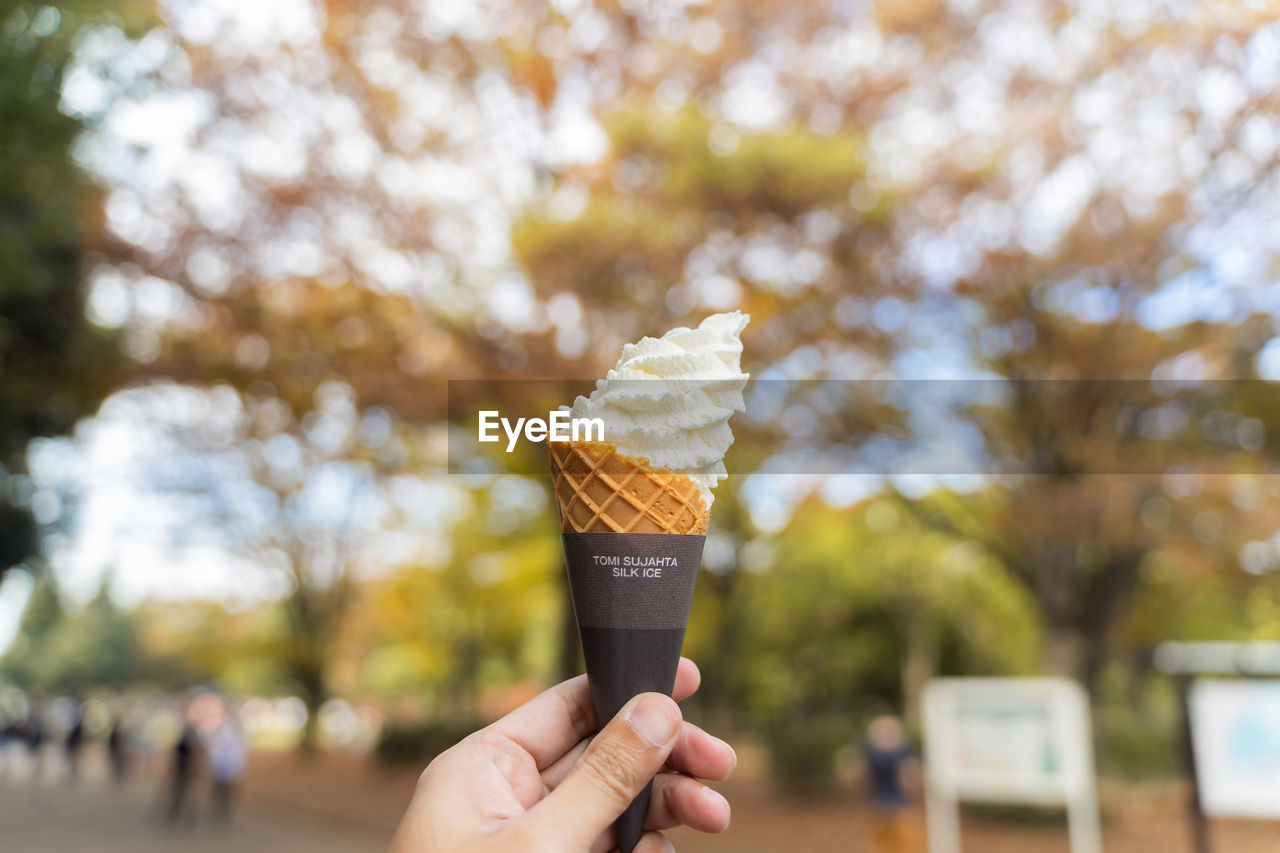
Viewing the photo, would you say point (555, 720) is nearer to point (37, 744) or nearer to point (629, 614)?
point (629, 614)

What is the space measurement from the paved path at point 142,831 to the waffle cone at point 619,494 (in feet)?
37.0

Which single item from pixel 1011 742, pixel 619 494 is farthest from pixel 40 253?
pixel 1011 742

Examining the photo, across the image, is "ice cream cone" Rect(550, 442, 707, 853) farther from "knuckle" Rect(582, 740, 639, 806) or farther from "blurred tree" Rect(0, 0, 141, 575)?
"blurred tree" Rect(0, 0, 141, 575)

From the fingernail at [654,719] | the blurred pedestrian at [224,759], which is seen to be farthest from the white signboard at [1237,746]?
the blurred pedestrian at [224,759]

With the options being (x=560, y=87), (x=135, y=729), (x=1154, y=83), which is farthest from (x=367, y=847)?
(x=135, y=729)

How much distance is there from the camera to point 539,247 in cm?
898

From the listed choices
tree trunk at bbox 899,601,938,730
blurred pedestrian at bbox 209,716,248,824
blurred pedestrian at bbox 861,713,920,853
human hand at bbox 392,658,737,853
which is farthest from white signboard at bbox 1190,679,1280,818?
blurred pedestrian at bbox 209,716,248,824

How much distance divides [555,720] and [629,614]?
0.43 metres

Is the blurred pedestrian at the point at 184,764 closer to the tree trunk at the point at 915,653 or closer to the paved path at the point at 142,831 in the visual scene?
the paved path at the point at 142,831

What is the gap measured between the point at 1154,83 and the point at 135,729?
1473 inches

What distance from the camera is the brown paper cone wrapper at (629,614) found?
75.4 inches

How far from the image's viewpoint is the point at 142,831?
1330cm

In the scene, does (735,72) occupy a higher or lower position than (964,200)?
higher

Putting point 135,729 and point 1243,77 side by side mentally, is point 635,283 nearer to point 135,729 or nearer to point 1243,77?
point 1243,77
